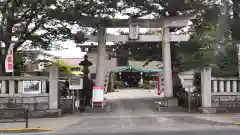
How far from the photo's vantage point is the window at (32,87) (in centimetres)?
1767

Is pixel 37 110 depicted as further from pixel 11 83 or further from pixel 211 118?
pixel 211 118

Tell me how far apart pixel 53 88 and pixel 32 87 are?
1056mm

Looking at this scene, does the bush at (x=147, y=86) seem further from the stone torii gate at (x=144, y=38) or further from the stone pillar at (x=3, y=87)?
the stone pillar at (x=3, y=87)

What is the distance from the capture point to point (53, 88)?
18.0 m

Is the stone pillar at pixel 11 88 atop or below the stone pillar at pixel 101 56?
below

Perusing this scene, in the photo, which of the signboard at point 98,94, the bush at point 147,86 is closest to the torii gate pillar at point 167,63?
the signboard at point 98,94

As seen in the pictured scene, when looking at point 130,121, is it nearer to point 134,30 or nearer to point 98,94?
point 98,94

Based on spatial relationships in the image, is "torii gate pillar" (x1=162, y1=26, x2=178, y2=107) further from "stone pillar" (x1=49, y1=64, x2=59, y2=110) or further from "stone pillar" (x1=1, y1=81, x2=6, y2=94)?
"stone pillar" (x1=1, y1=81, x2=6, y2=94)

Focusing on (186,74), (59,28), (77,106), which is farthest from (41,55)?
(186,74)

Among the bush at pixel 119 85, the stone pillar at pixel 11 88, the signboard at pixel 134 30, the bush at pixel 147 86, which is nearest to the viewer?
the stone pillar at pixel 11 88

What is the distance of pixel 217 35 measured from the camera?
2025 mm

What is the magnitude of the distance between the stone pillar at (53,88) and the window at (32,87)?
0.60 meters

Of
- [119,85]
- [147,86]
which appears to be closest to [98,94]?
[119,85]

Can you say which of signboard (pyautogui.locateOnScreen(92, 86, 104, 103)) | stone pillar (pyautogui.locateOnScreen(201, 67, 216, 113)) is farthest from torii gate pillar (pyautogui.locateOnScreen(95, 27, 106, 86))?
stone pillar (pyautogui.locateOnScreen(201, 67, 216, 113))
